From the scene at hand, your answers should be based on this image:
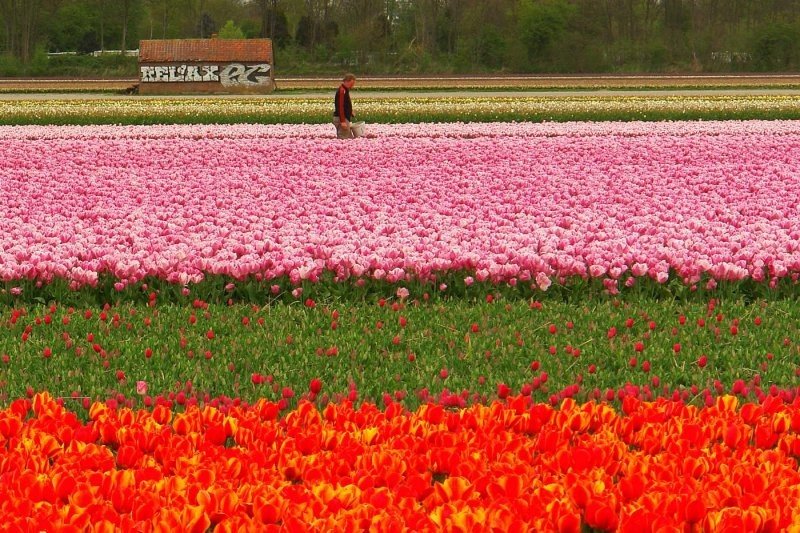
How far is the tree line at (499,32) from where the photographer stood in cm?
6562

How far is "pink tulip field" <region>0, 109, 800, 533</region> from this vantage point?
11.9 feet

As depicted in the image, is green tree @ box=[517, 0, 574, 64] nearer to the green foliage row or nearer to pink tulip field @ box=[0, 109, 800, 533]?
pink tulip field @ box=[0, 109, 800, 533]

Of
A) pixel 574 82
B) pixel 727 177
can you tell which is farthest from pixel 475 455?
pixel 574 82

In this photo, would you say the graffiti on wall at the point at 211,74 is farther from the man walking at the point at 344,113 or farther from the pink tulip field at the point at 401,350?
the pink tulip field at the point at 401,350

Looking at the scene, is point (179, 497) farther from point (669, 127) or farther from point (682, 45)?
point (682, 45)

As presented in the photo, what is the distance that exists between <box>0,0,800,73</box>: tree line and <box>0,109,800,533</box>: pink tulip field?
52.2m

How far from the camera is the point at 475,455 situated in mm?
4035

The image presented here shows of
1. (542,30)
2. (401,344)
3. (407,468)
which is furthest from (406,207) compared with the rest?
(542,30)

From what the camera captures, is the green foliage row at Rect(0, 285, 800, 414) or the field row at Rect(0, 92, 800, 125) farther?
Answer: the field row at Rect(0, 92, 800, 125)

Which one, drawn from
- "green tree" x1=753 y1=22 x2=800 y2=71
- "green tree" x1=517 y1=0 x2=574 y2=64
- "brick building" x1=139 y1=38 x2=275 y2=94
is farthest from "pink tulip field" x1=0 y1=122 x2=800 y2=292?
"green tree" x1=517 y1=0 x2=574 y2=64

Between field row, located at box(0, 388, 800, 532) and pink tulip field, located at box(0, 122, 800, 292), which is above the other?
pink tulip field, located at box(0, 122, 800, 292)

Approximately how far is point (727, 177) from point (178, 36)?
8247 centimetres

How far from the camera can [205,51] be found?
46844 mm

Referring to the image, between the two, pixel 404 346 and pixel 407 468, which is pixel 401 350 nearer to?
pixel 404 346
